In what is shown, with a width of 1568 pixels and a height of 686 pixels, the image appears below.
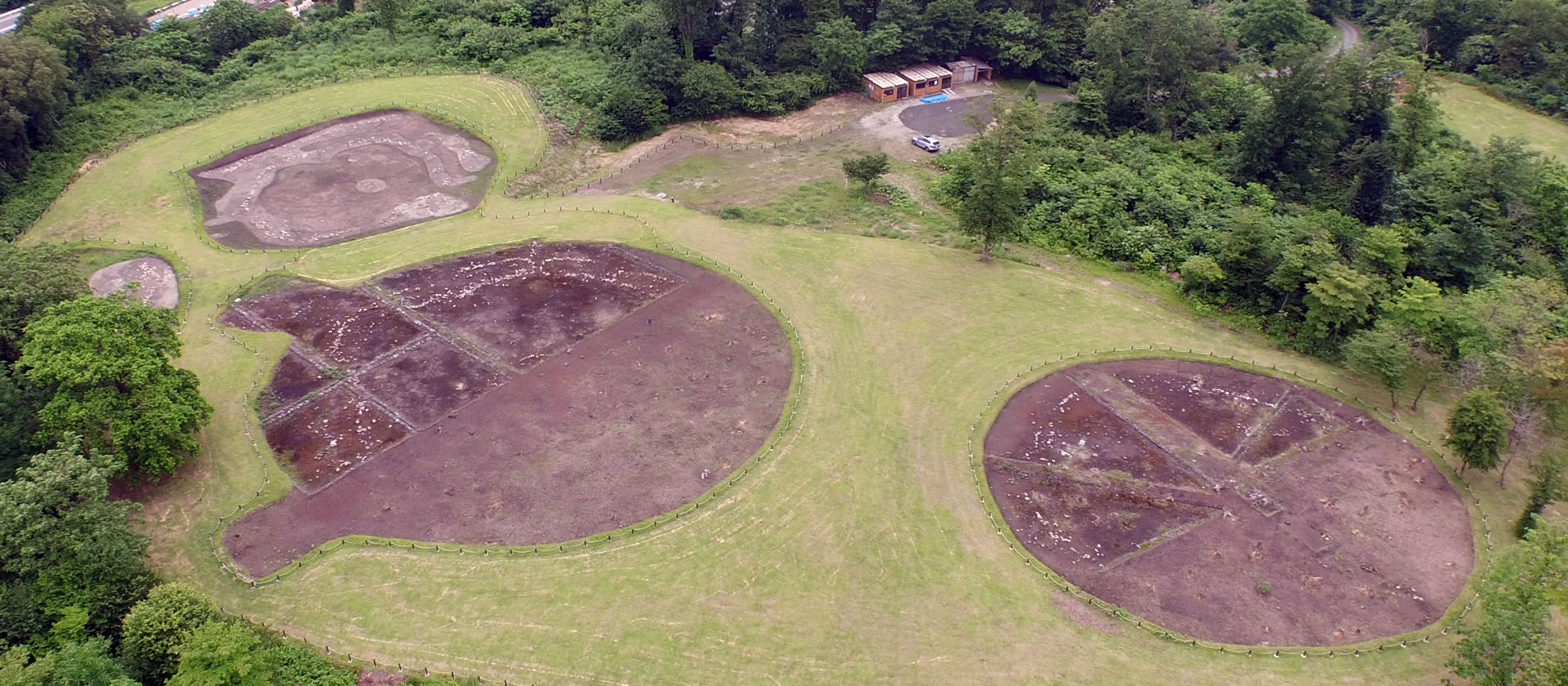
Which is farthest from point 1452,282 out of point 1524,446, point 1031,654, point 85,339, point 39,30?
point 39,30

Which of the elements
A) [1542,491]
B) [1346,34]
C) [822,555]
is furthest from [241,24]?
[1346,34]

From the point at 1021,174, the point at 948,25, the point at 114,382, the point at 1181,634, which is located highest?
the point at 948,25

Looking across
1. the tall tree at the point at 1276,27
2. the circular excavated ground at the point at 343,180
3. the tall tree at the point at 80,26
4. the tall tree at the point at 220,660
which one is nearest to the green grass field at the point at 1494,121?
the tall tree at the point at 1276,27

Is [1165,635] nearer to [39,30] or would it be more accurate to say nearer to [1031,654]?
[1031,654]

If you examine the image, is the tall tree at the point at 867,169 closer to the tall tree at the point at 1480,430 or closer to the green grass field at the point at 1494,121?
the tall tree at the point at 1480,430

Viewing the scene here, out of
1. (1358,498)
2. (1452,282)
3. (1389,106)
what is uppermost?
(1389,106)

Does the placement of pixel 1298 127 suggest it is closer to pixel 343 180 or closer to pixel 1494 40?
pixel 1494 40
